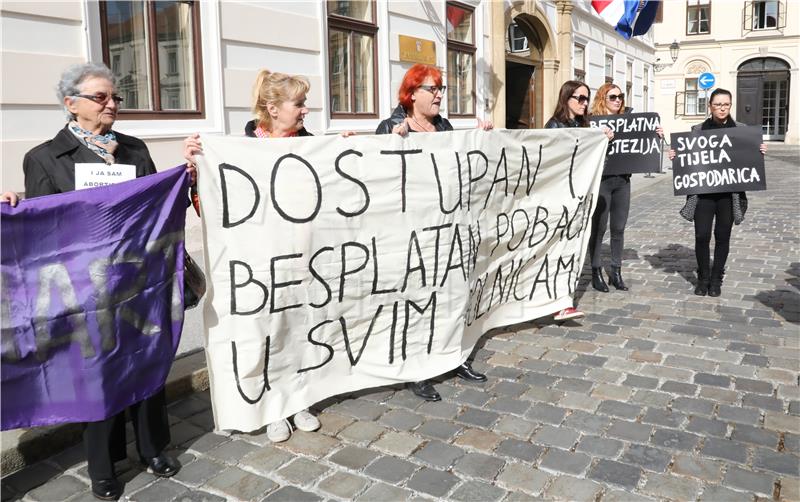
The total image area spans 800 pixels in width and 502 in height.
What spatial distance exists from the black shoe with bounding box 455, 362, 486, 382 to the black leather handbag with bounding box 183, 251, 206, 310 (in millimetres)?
1714

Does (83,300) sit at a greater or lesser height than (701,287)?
greater

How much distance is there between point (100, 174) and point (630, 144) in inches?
190

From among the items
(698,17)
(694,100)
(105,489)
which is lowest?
(105,489)

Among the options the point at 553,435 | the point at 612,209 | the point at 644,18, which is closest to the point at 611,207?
the point at 612,209

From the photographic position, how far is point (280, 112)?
150 inches

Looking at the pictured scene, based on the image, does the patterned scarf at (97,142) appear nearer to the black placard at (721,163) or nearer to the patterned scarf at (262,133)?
the patterned scarf at (262,133)

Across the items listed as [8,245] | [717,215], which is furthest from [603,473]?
[717,215]

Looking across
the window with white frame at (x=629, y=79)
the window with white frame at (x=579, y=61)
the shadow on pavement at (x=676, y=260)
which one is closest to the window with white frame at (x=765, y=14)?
the window with white frame at (x=629, y=79)

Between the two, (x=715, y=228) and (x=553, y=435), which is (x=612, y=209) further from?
(x=553, y=435)

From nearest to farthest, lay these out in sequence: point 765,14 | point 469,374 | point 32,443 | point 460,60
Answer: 1. point 32,443
2. point 469,374
3. point 460,60
4. point 765,14

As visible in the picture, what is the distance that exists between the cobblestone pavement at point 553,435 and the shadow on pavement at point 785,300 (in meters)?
0.16

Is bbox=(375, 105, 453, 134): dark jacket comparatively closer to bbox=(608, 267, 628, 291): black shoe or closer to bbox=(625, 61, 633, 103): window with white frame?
bbox=(608, 267, 628, 291): black shoe

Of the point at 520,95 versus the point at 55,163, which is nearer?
the point at 55,163

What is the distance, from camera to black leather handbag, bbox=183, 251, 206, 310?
345 cm
